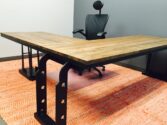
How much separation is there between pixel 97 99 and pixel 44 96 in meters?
0.72

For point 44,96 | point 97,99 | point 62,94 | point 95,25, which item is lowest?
point 97,99

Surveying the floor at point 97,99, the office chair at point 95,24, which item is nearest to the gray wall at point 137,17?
the office chair at point 95,24

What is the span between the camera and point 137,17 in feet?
10.2

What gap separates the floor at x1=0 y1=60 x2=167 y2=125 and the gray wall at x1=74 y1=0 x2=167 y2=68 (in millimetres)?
740

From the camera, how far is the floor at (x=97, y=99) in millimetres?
1791

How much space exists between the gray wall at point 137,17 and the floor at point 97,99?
29.1 inches

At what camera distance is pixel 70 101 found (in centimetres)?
212

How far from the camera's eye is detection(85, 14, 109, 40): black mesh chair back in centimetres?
313

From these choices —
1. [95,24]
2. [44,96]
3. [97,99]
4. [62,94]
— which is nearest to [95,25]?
[95,24]

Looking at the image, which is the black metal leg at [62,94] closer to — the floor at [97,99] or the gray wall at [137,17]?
the floor at [97,99]

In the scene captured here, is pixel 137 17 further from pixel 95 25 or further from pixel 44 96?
pixel 44 96

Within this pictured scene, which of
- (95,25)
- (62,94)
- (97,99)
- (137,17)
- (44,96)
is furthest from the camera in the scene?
(95,25)

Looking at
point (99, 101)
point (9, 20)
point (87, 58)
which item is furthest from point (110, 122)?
point (9, 20)

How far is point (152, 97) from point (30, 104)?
1503 mm
